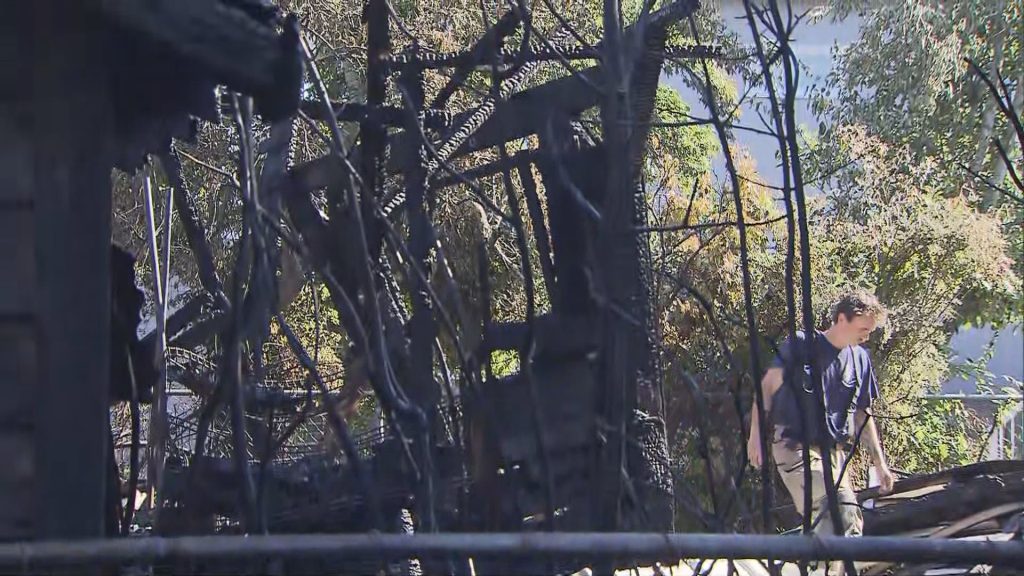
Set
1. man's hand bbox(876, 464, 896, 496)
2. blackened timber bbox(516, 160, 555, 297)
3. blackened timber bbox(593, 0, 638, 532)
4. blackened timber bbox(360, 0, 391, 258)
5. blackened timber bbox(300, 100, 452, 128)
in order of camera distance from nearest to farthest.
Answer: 1. blackened timber bbox(593, 0, 638, 532)
2. blackened timber bbox(516, 160, 555, 297)
3. blackened timber bbox(360, 0, 391, 258)
4. blackened timber bbox(300, 100, 452, 128)
5. man's hand bbox(876, 464, 896, 496)

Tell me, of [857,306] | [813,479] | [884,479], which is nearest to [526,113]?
[813,479]

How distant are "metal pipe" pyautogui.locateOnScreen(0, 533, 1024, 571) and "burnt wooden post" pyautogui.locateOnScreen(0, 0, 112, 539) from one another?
402 millimetres

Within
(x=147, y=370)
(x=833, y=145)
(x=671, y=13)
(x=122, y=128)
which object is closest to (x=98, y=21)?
(x=122, y=128)

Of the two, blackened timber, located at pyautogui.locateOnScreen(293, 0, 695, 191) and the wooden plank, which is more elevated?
blackened timber, located at pyautogui.locateOnScreen(293, 0, 695, 191)

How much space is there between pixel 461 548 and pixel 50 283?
1027 mm

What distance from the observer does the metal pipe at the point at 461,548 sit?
1799 mm

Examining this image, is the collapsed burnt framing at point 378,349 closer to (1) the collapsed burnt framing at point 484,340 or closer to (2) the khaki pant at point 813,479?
(1) the collapsed burnt framing at point 484,340

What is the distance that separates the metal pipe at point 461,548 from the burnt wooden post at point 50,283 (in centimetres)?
40

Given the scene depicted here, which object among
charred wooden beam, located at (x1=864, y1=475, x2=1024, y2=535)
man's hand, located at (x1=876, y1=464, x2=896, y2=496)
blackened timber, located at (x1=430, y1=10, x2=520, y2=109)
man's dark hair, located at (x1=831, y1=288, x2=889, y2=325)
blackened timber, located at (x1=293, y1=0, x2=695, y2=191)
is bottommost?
charred wooden beam, located at (x1=864, y1=475, x2=1024, y2=535)

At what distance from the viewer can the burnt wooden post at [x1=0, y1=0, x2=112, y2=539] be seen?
86.4 inches

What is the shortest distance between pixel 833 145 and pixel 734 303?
2840 mm

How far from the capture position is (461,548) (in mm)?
1793

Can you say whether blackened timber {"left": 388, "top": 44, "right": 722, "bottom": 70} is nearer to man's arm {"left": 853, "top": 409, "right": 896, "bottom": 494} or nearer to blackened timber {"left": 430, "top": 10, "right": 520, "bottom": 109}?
blackened timber {"left": 430, "top": 10, "right": 520, "bottom": 109}

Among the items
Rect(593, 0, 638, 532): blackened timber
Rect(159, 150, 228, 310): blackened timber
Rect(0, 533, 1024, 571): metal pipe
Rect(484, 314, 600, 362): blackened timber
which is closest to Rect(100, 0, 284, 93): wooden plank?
Rect(593, 0, 638, 532): blackened timber
